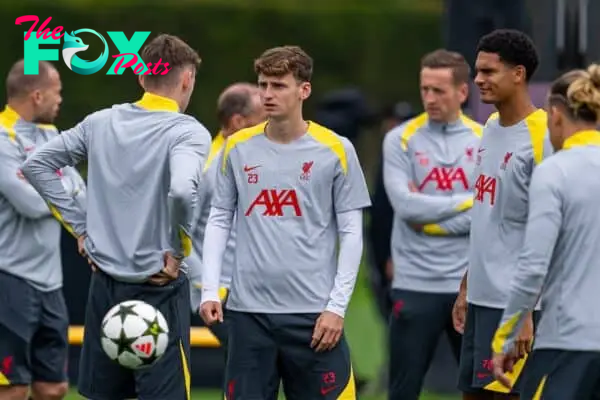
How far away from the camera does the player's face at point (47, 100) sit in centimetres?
973

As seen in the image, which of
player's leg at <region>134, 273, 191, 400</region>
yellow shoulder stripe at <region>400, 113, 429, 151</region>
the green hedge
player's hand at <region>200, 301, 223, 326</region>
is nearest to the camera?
player's hand at <region>200, 301, 223, 326</region>

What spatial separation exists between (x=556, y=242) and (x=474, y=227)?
135cm

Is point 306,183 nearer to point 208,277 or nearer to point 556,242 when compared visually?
point 208,277

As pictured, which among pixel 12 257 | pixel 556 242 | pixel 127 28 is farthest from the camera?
pixel 127 28

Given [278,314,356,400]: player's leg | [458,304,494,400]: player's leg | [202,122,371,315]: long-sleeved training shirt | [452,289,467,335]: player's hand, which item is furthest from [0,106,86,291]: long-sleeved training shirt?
[458,304,494,400]: player's leg

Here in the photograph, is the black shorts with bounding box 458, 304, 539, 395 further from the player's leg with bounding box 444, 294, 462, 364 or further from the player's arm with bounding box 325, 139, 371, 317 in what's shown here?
the player's leg with bounding box 444, 294, 462, 364

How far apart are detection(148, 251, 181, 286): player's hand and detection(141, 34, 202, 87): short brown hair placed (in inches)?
32.3

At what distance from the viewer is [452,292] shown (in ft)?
31.6

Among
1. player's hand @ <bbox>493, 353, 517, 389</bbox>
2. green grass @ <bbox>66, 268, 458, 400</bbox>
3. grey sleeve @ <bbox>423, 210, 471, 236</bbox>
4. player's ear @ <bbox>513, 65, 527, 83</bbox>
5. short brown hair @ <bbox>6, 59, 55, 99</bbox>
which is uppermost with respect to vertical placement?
player's ear @ <bbox>513, 65, 527, 83</bbox>

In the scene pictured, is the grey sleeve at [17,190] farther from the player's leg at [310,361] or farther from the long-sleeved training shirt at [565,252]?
the long-sleeved training shirt at [565,252]

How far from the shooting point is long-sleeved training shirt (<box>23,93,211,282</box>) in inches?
315

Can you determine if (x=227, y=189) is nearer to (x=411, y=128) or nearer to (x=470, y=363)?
(x=470, y=363)

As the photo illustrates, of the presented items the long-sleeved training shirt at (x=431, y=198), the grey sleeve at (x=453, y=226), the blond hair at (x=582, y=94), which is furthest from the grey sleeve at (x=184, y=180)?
the grey sleeve at (x=453, y=226)

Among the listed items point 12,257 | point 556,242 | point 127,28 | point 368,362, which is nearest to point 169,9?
point 127,28
